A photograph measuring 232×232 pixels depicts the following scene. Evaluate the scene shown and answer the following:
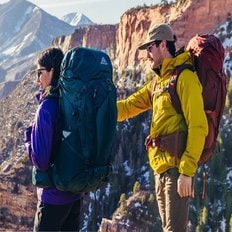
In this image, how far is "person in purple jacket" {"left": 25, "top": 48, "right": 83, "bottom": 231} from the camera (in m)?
3.40

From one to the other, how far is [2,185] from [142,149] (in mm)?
19632

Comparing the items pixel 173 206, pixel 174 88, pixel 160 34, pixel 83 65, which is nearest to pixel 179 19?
pixel 160 34

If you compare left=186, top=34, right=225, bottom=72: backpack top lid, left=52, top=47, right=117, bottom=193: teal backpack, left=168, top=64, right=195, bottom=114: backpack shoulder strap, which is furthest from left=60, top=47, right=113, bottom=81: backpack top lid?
left=186, top=34, right=225, bottom=72: backpack top lid

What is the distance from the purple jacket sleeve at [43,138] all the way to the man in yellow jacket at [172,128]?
88cm

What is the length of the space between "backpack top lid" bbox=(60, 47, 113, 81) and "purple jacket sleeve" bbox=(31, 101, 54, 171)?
25 centimetres

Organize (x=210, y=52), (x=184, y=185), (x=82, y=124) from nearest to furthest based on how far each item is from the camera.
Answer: (x=82, y=124), (x=184, y=185), (x=210, y=52)

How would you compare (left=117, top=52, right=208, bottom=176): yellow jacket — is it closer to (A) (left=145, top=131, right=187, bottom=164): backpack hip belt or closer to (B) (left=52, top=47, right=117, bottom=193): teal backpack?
(A) (left=145, top=131, right=187, bottom=164): backpack hip belt

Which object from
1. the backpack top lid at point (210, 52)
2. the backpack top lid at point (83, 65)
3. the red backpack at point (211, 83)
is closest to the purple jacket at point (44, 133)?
the backpack top lid at point (83, 65)

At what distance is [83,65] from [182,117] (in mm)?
835

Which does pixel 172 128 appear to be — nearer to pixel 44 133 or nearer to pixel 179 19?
pixel 44 133

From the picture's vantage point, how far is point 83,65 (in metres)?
3.46

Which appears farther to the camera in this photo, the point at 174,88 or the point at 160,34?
the point at 160,34

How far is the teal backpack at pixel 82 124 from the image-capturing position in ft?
11.1

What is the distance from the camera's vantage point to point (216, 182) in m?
54.4
